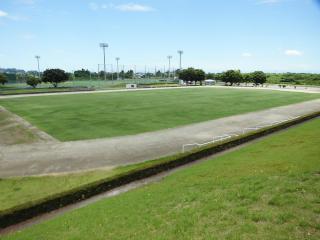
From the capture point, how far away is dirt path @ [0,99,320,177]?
709 inches

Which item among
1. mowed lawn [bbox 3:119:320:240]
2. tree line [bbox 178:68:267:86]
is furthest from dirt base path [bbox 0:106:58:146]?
tree line [bbox 178:68:267:86]

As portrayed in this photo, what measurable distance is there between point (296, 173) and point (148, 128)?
1747 cm

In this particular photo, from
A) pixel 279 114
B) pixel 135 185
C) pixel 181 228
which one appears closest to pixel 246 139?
pixel 135 185

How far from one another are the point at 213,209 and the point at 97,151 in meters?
12.4

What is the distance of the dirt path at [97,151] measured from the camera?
59.1 feet

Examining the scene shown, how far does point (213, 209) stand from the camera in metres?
10.6

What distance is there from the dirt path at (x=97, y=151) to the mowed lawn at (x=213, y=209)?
17.0ft

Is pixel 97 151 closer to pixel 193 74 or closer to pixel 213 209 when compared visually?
pixel 213 209

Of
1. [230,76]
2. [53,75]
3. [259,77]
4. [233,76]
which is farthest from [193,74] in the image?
[53,75]

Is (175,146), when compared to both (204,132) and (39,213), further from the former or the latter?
(39,213)

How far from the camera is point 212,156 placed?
20.2m

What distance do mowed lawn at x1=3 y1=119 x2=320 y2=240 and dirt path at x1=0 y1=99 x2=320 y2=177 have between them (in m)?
5.17

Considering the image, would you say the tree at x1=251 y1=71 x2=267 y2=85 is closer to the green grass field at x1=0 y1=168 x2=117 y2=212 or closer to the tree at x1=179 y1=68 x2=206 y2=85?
the tree at x1=179 y1=68 x2=206 y2=85

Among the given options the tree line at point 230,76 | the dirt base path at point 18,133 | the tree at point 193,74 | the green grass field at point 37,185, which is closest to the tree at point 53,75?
the tree at point 193,74
